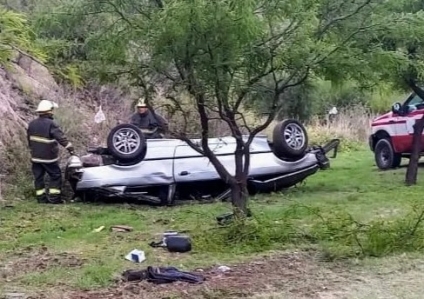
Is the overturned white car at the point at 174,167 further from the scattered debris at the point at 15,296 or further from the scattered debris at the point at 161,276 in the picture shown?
the scattered debris at the point at 15,296

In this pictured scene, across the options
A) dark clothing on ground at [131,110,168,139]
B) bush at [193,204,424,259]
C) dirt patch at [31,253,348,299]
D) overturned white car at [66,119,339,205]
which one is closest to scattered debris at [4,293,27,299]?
dirt patch at [31,253,348,299]

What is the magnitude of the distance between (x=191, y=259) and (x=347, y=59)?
3151 millimetres

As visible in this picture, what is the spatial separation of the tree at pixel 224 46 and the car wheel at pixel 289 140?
3169 mm

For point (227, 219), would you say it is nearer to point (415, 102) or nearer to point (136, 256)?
point (136, 256)

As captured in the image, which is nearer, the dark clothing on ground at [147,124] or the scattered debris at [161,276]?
the scattered debris at [161,276]

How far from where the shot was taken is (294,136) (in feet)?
45.9

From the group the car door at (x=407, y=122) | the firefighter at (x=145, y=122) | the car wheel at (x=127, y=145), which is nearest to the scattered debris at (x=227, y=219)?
the car wheel at (x=127, y=145)

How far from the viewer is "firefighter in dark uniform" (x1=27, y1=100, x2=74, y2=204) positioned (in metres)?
13.5

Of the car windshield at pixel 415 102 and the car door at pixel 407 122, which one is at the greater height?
the car windshield at pixel 415 102

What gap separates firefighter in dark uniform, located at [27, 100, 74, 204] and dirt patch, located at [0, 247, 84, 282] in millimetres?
4501

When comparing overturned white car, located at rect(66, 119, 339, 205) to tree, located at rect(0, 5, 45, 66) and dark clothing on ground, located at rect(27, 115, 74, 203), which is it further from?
tree, located at rect(0, 5, 45, 66)

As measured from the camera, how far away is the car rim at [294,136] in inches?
547

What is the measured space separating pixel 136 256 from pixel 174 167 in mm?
4796

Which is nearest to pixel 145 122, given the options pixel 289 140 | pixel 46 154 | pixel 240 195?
pixel 46 154
